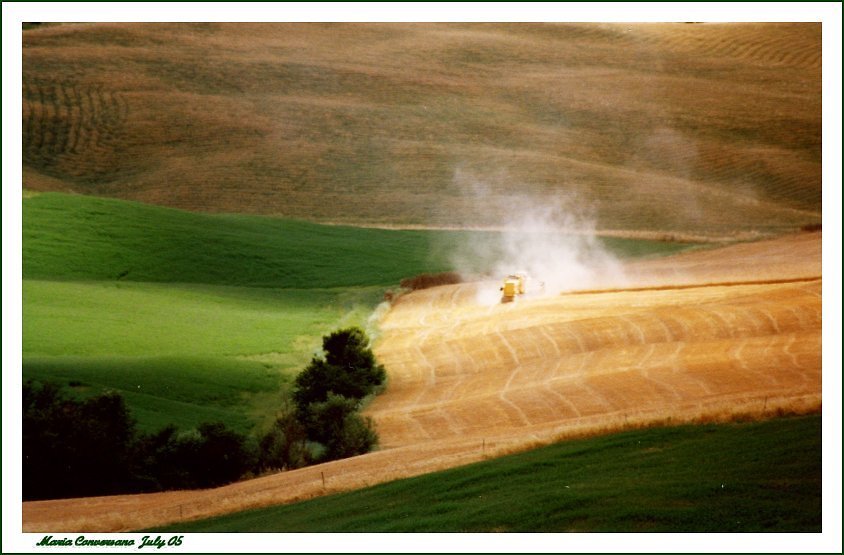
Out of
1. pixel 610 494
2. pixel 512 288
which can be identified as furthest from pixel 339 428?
pixel 512 288

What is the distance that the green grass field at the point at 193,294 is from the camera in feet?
55.8

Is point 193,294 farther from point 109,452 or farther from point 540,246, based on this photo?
point 109,452

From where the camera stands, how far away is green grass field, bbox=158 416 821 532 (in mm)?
10805

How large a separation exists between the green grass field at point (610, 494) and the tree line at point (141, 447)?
1.91 meters

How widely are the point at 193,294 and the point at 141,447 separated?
9.11 metres

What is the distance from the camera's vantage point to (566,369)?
17250 millimetres

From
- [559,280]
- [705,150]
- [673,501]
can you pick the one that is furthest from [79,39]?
[673,501]

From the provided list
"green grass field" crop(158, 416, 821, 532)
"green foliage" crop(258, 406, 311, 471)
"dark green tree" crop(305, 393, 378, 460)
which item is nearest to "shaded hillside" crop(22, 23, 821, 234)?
"dark green tree" crop(305, 393, 378, 460)

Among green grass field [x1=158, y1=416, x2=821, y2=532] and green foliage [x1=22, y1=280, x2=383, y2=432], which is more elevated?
green foliage [x1=22, y1=280, x2=383, y2=432]

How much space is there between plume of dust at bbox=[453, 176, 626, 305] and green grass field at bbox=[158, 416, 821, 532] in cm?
1106

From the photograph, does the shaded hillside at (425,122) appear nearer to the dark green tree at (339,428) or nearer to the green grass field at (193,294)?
the green grass field at (193,294)

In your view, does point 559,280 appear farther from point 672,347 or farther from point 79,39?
point 79,39

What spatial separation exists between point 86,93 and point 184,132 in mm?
2899

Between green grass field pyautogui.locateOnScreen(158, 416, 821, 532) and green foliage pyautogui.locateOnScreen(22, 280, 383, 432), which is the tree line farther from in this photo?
green grass field pyautogui.locateOnScreen(158, 416, 821, 532)
